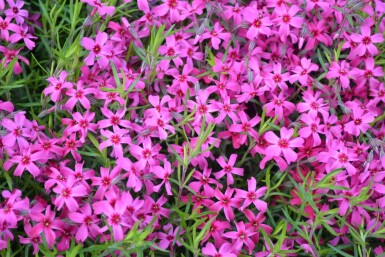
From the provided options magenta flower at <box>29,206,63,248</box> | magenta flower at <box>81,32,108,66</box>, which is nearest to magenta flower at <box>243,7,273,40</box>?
magenta flower at <box>81,32,108,66</box>

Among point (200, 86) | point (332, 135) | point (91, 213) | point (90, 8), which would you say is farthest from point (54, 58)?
point (332, 135)

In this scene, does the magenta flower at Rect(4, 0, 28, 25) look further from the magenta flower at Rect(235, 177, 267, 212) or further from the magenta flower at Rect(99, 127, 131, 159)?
the magenta flower at Rect(235, 177, 267, 212)

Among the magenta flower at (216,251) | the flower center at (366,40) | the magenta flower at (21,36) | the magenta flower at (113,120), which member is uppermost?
the flower center at (366,40)

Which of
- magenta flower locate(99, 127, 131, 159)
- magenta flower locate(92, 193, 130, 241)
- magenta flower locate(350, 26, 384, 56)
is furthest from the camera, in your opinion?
magenta flower locate(350, 26, 384, 56)

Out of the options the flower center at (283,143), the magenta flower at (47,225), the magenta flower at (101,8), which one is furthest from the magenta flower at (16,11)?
the flower center at (283,143)

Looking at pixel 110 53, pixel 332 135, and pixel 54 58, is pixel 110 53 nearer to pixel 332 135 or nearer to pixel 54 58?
pixel 54 58

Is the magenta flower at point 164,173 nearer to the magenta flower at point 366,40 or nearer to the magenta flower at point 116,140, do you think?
the magenta flower at point 116,140

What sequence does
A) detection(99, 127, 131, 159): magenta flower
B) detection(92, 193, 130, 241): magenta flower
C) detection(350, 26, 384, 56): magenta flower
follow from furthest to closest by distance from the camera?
detection(350, 26, 384, 56): magenta flower
detection(99, 127, 131, 159): magenta flower
detection(92, 193, 130, 241): magenta flower
